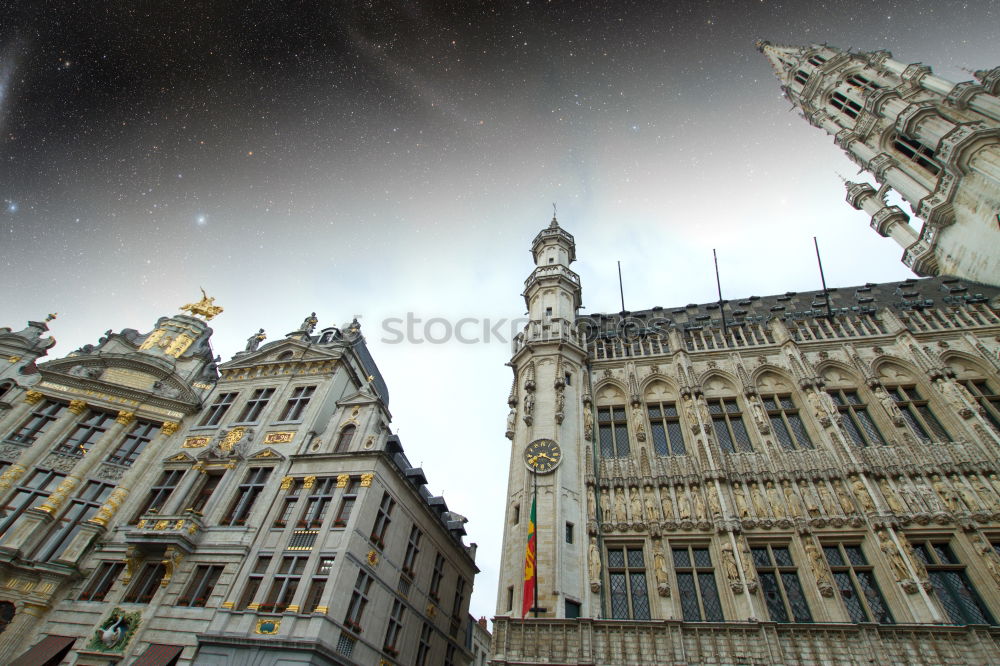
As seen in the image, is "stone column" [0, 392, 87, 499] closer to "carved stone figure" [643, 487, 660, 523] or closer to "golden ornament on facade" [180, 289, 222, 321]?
"golden ornament on facade" [180, 289, 222, 321]

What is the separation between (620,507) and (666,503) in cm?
188

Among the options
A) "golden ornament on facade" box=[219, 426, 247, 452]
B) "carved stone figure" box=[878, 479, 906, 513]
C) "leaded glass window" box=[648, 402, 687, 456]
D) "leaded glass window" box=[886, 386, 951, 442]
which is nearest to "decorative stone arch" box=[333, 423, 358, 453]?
"golden ornament on facade" box=[219, 426, 247, 452]

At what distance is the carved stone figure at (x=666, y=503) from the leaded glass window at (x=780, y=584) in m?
3.15

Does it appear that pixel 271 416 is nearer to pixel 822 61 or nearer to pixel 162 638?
pixel 162 638

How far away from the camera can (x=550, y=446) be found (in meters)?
22.7

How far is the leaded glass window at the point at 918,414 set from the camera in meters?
21.4

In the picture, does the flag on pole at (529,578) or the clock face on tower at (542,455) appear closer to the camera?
the flag on pole at (529,578)

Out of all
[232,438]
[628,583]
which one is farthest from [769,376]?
[232,438]

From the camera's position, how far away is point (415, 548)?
27562 millimetres

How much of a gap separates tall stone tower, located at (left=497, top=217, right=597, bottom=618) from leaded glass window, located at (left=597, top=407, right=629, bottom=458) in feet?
4.34

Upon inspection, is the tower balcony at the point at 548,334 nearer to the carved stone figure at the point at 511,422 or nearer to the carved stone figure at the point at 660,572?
the carved stone figure at the point at 511,422

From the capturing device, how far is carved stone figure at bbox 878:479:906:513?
1883cm

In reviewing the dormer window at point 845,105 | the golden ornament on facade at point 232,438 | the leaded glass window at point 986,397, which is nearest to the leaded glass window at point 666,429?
the leaded glass window at point 986,397

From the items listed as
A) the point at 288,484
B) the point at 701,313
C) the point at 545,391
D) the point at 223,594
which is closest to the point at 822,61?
the point at 701,313
